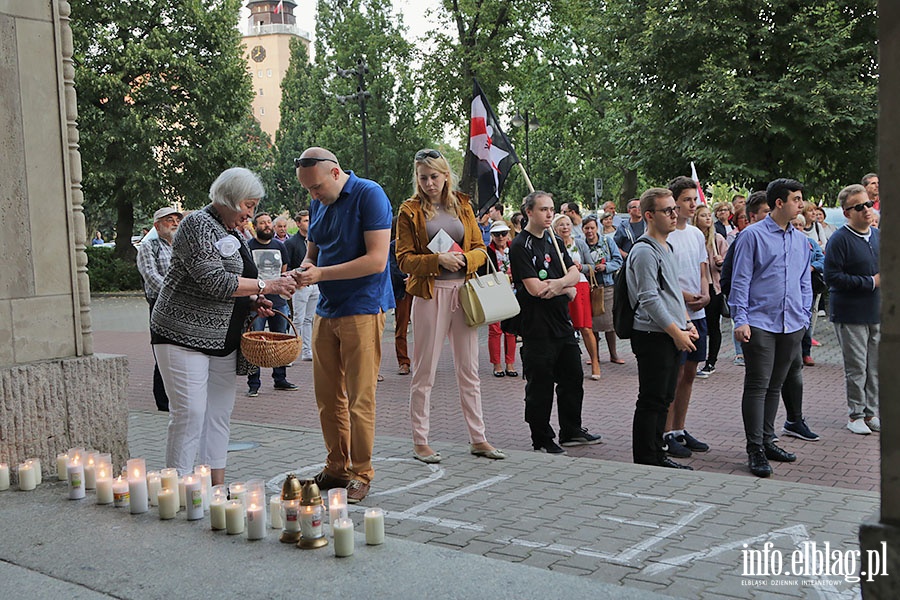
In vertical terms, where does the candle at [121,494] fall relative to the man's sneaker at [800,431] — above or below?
above

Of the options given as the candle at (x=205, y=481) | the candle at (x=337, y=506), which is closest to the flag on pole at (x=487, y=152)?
the candle at (x=205, y=481)

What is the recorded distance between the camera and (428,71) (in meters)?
34.6

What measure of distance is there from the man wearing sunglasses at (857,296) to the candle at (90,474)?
5.99 meters

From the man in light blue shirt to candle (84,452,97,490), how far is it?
4.35 metres

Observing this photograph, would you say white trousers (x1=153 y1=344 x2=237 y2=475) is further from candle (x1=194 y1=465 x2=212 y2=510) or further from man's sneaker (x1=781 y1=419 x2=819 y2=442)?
man's sneaker (x1=781 y1=419 x2=819 y2=442)

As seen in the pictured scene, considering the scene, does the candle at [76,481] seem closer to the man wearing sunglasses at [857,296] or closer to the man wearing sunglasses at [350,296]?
the man wearing sunglasses at [350,296]

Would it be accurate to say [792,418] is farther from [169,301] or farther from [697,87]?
[697,87]

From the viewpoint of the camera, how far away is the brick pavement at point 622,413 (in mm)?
6570

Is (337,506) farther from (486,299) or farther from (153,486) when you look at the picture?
(486,299)

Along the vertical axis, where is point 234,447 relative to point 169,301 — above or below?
below

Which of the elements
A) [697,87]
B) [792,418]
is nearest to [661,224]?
[792,418]

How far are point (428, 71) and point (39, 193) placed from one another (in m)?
30.4

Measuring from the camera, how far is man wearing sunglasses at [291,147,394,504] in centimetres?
527

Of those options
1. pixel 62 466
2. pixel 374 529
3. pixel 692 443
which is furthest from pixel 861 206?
pixel 62 466
